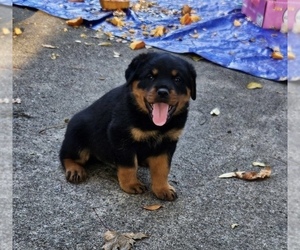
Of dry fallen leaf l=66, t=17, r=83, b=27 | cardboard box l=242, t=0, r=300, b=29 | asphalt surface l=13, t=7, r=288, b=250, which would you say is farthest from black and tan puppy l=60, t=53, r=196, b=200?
cardboard box l=242, t=0, r=300, b=29

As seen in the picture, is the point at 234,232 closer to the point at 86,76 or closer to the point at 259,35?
the point at 86,76

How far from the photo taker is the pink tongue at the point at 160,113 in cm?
313

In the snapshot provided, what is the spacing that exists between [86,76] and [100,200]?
240 centimetres

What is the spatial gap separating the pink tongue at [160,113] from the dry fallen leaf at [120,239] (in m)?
0.65

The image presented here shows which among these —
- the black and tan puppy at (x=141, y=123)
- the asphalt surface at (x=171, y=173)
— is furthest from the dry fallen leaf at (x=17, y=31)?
the black and tan puppy at (x=141, y=123)

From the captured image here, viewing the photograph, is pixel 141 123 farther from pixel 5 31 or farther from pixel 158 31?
pixel 158 31

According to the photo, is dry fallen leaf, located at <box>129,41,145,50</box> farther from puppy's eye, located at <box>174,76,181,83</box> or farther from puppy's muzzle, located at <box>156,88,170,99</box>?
puppy's muzzle, located at <box>156,88,170,99</box>

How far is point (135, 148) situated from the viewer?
3.26 meters

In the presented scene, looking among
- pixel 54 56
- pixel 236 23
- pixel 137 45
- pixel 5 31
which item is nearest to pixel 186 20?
pixel 236 23

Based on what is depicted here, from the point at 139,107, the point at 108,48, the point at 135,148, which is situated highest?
the point at 139,107

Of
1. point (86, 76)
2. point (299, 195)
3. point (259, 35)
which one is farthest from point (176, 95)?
point (259, 35)

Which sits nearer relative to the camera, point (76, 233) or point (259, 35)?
point (76, 233)

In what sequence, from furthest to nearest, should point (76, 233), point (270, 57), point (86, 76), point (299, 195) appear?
point (270, 57) < point (86, 76) < point (299, 195) < point (76, 233)

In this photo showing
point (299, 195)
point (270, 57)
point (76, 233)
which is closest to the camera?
point (76, 233)
